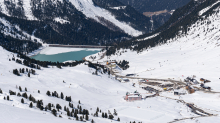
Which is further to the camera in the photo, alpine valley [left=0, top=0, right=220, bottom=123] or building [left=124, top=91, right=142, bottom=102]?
building [left=124, top=91, right=142, bottom=102]

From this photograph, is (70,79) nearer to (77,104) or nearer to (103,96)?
(103,96)

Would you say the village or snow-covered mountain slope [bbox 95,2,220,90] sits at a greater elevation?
snow-covered mountain slope [bbox 95,2,220,90]


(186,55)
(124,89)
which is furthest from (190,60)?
(124,89)

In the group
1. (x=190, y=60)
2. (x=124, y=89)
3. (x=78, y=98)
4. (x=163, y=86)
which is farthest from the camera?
(x=190, y=60)

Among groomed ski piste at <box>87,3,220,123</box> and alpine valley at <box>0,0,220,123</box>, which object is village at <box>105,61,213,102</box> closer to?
alpine valley at <box>0,0,220,123</box>

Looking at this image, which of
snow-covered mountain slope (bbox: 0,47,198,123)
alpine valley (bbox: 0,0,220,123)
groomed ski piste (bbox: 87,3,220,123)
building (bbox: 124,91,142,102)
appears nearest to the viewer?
snow-covered mountain slope (bbox: 0,47,198,123)

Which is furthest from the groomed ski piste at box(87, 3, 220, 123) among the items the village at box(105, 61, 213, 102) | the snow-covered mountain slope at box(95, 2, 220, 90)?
the village at box(105, 61, 213, 102)

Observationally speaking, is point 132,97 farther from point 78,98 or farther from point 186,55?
point 186,55

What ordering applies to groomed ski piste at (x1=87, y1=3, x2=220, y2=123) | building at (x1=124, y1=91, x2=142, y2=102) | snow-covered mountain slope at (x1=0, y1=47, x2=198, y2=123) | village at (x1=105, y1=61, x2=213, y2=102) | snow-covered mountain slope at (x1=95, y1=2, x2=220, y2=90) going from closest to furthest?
snow-covered mountain slope at (x1=0, y1=47, x2=198, y2=123)
building at (x1=124, y1=91, x2=142, y2=102)
groomed ski piste at (x1=87, y1=3, x2=220, y2=123)
village at (x1=105, y1=61, x2=213, y2=102)
snow-covered mountain slope at (x1=95, y1=2, x2=220, y2=90)
